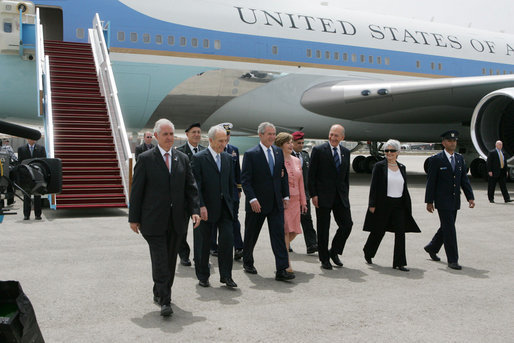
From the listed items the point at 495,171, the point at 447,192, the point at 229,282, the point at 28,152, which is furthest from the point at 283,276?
the point at 495,171

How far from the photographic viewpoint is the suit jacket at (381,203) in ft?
17.1

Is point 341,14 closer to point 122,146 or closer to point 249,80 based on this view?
point 249,80

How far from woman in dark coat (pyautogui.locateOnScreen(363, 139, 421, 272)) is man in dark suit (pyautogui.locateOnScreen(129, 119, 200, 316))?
81.5 inches

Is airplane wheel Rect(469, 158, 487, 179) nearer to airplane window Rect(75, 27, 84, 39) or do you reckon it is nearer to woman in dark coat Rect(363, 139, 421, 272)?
airplane window Rect(75, 27, 84, 39)

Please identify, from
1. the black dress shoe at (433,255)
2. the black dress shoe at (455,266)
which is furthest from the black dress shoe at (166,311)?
the black dress shoe at (433,255)

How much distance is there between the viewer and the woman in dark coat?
5.18 meters

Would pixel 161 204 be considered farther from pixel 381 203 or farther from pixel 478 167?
pixel 478 167

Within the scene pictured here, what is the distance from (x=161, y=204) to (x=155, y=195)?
0.08 meters

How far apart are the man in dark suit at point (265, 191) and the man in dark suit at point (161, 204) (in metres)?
0.94

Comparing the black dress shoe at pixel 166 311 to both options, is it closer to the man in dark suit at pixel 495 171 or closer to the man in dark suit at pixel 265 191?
the man in dark suit at pixel 265 191

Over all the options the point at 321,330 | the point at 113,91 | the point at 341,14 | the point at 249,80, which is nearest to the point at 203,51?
the point at 249,80

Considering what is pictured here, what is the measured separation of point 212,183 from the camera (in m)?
4.48

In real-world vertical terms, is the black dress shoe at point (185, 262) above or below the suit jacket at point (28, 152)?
below

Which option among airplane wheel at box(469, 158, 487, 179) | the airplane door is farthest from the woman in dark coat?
airplane wheel at box(469, 158, 487, 179)
